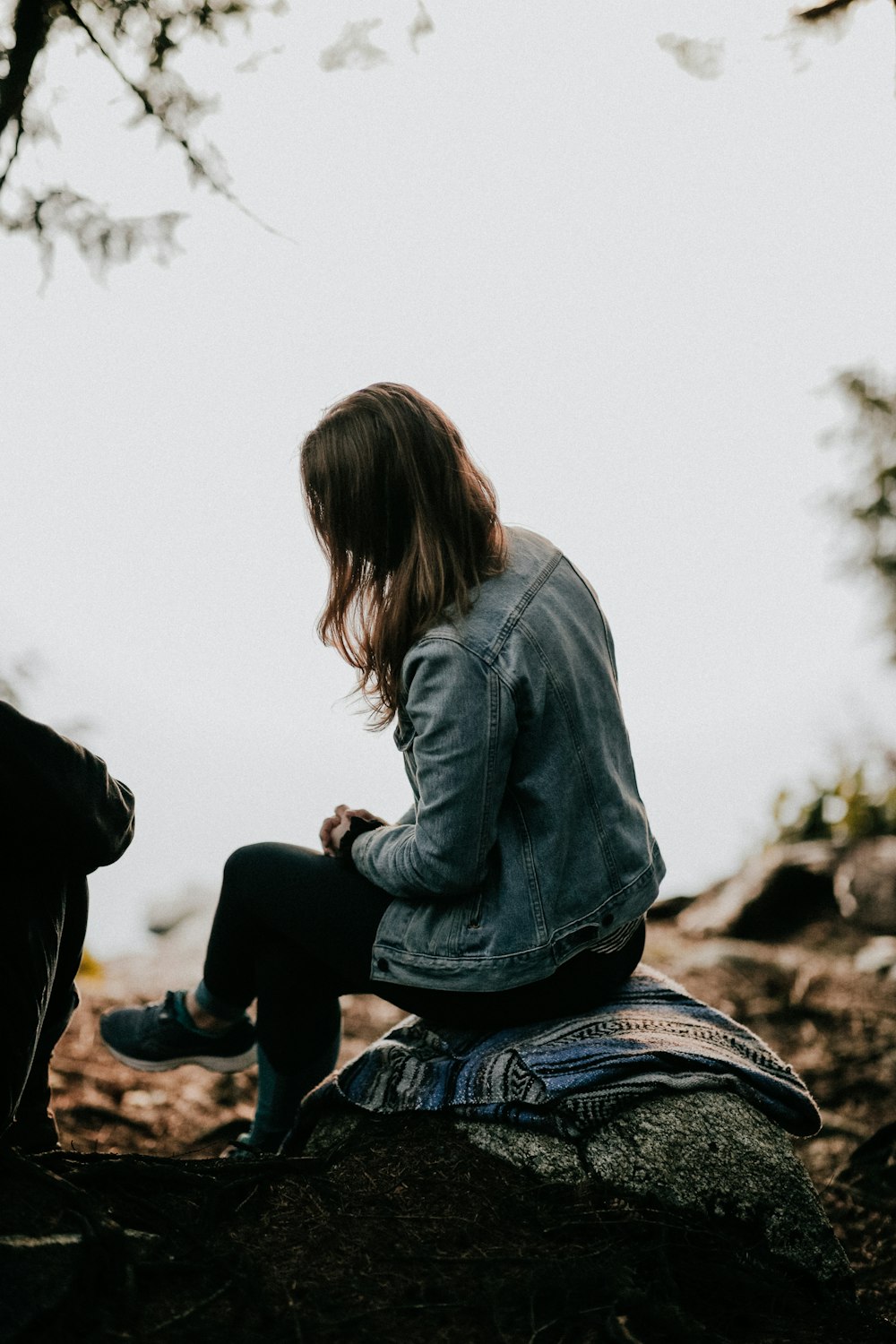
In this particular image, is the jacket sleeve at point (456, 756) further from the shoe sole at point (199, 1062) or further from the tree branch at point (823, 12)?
the tree branch at point (823, 12)

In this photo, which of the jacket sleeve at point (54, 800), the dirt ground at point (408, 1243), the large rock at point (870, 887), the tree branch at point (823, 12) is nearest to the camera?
the dirt ground at point (408, 1243)

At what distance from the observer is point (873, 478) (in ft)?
23.7

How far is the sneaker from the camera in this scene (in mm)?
2605

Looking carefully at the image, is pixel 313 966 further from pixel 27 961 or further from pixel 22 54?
pixel 22 54

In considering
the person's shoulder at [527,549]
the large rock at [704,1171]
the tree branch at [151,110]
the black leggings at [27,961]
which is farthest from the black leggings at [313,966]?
the tree branch at [151,110]

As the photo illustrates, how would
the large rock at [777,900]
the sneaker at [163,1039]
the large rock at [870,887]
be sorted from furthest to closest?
the large rock at [777,900], the large rock at [870,887], the sneaker at [163,1039]

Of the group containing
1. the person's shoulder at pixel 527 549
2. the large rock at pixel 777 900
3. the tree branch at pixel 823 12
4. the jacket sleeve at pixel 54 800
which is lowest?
the large rock at pixel 777 900

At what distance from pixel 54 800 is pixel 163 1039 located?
1012 millimetres

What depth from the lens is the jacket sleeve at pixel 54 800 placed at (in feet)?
5.97

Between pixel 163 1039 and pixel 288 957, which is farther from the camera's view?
pixel 163 1039

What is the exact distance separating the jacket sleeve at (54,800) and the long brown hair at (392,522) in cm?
60

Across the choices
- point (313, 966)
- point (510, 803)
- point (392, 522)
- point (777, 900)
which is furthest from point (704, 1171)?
point (777, 900)

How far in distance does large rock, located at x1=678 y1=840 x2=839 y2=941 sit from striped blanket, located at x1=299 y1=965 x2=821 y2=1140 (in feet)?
12.4

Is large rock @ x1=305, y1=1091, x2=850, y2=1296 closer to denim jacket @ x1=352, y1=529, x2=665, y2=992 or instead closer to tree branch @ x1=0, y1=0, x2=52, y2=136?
denim jacket @ x1=352, y1=529, x2=665, y2=992
